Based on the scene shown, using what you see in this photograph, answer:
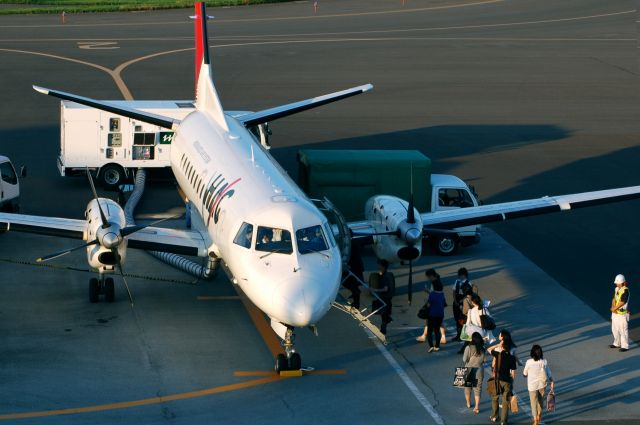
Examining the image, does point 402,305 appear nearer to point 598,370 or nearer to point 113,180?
point 598,370

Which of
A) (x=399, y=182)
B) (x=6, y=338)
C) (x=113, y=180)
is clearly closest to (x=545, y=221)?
(x=399, y=182)

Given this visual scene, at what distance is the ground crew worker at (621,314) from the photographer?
2431 centimetres

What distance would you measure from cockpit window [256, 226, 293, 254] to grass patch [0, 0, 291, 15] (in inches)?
2229

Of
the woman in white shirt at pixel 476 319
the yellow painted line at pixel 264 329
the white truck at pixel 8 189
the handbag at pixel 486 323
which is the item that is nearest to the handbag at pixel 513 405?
the handbag at pixel 486 323

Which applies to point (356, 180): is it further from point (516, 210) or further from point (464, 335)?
point (464, 335)

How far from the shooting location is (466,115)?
49.1 metres

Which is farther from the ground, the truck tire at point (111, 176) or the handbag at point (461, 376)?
the truck tire at point (111, 176)

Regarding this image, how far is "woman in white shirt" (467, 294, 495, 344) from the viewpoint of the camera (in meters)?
23.0

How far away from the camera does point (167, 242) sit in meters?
26.3

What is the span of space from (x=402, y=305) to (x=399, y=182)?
5.62 m

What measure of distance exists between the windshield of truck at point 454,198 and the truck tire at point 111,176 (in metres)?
11.4

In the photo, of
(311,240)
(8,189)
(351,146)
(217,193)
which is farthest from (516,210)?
(351,146)

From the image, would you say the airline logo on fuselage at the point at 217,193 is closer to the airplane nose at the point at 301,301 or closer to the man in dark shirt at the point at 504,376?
the airplane nose at the point at 301,301

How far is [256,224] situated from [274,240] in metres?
0.61
